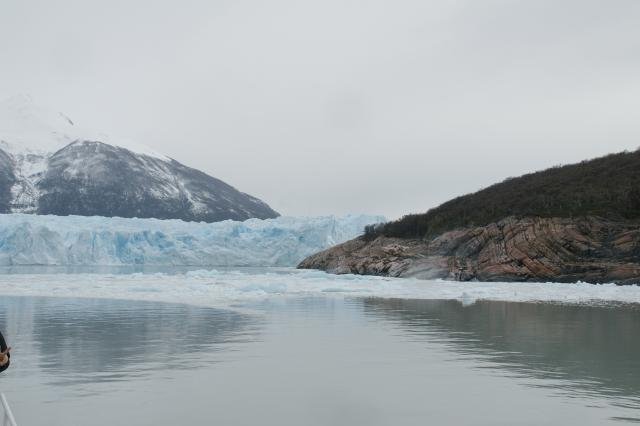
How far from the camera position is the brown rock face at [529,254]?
3353 centimetres

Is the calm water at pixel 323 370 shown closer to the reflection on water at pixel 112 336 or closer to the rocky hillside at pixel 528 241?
the reflection on water at pixel 112 336

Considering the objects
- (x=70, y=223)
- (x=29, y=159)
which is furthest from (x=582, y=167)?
(x=29, y=159)

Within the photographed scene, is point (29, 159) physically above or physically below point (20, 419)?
above

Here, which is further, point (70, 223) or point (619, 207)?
point (70, 223)

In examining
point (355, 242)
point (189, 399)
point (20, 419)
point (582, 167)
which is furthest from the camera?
point (355, 242)

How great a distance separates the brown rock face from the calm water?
1819cm

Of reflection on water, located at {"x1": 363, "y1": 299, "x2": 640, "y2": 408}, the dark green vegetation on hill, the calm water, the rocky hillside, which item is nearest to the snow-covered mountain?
the dark green vegetation on hill

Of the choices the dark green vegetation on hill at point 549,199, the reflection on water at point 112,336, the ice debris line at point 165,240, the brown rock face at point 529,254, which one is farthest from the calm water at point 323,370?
the ice debris line at point 165,240

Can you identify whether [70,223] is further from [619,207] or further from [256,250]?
[619,207]

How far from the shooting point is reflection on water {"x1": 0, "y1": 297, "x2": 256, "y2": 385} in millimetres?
9383

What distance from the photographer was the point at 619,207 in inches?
1517

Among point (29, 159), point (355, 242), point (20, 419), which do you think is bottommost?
point (20, 419)

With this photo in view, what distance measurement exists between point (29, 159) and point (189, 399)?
649ft

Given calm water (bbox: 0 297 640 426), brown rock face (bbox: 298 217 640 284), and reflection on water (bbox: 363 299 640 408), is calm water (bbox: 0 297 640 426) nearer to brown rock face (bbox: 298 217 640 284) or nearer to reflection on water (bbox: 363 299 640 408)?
reflection on water (bbox: 363 299 640 408)
